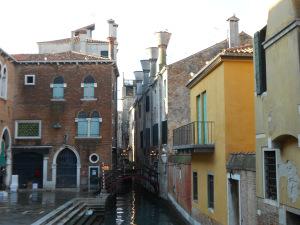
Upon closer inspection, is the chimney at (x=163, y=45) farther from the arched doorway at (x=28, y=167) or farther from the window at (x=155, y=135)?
the arched doorway at (x=28, y=167)

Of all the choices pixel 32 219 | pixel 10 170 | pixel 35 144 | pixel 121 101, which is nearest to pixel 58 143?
pixel 35 144

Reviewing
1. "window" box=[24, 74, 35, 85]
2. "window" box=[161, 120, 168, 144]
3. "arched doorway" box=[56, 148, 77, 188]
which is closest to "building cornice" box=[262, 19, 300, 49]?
"window" box=[161, 120, 168, 144]

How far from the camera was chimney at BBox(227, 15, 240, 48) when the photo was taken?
948 inches

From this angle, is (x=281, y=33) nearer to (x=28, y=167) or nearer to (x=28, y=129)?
(x=28, y=129)

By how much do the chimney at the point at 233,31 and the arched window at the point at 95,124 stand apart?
1002 centimetres

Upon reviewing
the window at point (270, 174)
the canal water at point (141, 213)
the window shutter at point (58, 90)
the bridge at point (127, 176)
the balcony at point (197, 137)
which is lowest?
the canal water at point (141, 213)

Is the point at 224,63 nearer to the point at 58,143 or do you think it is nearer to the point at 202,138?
the point at 202,138

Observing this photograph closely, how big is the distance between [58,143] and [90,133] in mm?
2129

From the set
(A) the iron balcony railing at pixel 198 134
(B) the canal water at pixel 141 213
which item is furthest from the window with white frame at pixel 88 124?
(A) the iron balcony railing at pixel 198 134

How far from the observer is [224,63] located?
42.7ft

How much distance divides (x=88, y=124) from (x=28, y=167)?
4765 millimetres

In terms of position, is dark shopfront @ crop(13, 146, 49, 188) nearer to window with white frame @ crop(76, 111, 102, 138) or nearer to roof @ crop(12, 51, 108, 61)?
window with white frame @ crop(76, 111, 102, 138)

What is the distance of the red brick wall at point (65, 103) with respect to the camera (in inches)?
1147

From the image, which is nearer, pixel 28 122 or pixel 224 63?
pixel 224 63
